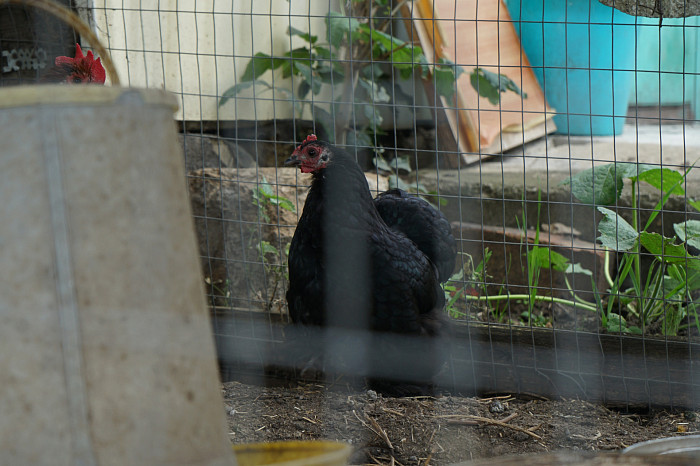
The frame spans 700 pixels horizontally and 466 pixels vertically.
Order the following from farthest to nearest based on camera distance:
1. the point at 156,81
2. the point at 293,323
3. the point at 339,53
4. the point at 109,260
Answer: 1. the point at 339,53
2. the point at 156,81
3. the point at 293,323
4. the point at 109,260

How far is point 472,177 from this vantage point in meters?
3.20

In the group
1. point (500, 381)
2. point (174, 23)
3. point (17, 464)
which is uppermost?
point (174, 23)

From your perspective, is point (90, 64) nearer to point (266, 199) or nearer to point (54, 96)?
point (266, 199)

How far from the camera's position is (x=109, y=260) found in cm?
70

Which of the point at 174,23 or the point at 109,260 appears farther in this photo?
the point at 174,23

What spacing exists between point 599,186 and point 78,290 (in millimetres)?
1771

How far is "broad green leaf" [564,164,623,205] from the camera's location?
206cm

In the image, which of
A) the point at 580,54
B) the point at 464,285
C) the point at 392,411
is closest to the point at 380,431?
the point at 392,411

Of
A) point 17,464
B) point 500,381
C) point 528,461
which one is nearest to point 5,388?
point 17,464

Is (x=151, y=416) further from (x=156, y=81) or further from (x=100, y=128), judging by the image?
(x=156, y=81)

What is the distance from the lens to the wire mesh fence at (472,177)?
199 cm

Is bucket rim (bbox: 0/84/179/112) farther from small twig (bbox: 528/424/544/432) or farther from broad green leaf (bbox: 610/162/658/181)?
broad green leaf (bbox: 610/162/658/181)

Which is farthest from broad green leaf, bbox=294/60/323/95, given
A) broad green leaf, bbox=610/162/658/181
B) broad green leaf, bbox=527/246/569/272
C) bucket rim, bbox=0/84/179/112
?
bucket rim, bbox=0/84/179/112

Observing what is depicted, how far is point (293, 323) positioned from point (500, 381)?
645 mm
